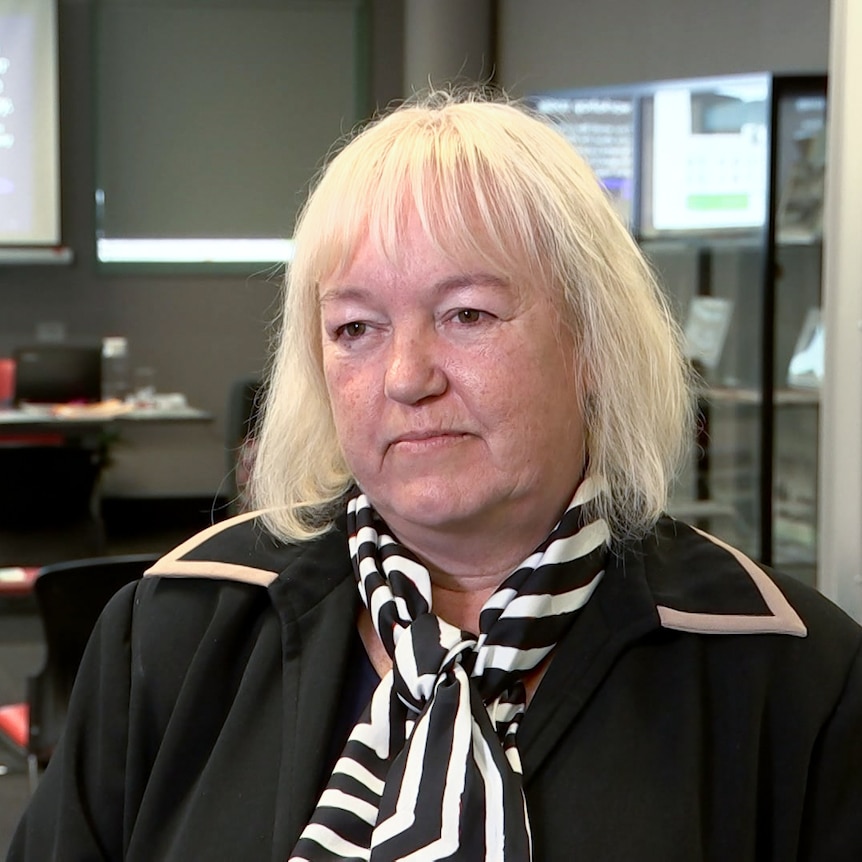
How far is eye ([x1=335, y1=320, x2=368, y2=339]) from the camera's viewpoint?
1252 mm

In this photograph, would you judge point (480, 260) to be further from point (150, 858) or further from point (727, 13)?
point (727, 13)

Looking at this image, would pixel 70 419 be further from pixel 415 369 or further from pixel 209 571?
pixel 415 369

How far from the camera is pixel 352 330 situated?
126cm

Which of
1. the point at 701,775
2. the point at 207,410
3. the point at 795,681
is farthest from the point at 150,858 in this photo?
the point at 207,410

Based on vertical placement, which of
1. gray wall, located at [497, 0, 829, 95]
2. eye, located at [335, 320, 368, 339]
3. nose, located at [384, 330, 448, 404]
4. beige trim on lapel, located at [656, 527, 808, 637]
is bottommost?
beige trim on lapel, located at [656, 527, 808, 637]

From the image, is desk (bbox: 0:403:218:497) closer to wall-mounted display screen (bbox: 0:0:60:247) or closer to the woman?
wall-mounted display screen (bbox: 0:0:60:247)

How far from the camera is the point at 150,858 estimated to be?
4.11ft

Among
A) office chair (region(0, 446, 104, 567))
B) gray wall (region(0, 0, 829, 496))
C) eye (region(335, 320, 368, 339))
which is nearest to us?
eye (region(335, 320, 368, 339))

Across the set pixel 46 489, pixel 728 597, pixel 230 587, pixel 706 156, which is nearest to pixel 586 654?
pixel 728 597

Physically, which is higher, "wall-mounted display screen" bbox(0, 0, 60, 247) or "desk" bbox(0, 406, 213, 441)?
"wall-mounted display screen" bbox(0, 0, 60, 247)

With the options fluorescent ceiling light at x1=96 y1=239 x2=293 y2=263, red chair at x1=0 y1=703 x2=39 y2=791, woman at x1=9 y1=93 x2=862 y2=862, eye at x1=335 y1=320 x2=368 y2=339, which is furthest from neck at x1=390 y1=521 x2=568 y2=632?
fluorescent ceiling light at x1=96 y1=239 x2=293 y2=263

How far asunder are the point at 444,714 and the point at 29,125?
7257 mm

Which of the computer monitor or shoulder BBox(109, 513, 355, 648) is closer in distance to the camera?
shoulder BBox(109, 513, 355, 648)

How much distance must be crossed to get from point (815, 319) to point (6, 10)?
17.5 ft
